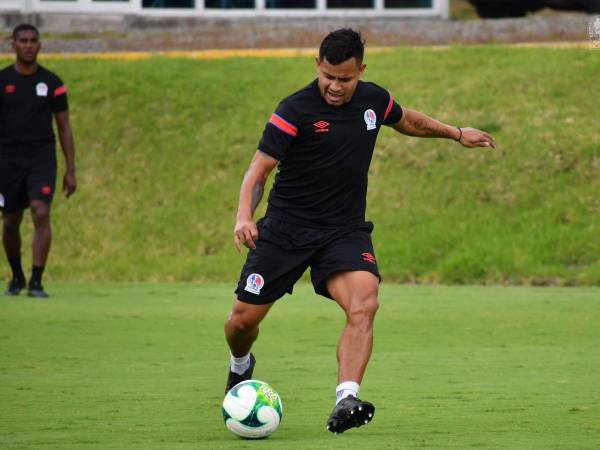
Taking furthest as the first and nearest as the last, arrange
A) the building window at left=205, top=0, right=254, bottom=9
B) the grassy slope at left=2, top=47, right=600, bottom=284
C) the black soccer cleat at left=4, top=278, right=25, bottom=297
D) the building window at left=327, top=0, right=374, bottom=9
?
the building window at left=327, top=0, right=374, bottom=9, the building window at left=205, top=0, right=254, bottom=9, the grassy slope at left=2, top=47, right=600, bottom=284, the black soccer cleat at left=4, top=278, right=25, bottom=297

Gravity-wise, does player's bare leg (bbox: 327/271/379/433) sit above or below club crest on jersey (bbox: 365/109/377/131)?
below

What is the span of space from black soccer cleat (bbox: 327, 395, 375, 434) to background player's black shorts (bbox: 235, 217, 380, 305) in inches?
44.3

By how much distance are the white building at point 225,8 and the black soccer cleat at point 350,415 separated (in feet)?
85.1

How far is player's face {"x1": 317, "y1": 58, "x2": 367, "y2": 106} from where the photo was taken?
802 cm

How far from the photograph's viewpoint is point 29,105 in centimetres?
1552

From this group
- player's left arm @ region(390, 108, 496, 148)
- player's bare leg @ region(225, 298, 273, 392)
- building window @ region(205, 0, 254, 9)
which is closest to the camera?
player's bare leg @ region(225, 298, 273, 392)

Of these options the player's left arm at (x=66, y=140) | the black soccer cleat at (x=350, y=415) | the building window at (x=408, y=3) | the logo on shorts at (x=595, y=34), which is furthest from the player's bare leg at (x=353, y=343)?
the building window at (x=408, y=3)

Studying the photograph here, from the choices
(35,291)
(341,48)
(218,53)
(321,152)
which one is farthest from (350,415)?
(218,53)

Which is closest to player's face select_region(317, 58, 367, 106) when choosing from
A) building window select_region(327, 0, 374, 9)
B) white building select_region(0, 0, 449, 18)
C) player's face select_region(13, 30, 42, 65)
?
player's face select_region(13, 30, 42, 65)

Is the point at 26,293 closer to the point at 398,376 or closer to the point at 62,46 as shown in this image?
the point at 398,376

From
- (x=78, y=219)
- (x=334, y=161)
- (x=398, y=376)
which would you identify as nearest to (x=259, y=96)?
(x=78, y=219)

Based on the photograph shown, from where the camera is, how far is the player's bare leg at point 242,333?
8508 millimetres

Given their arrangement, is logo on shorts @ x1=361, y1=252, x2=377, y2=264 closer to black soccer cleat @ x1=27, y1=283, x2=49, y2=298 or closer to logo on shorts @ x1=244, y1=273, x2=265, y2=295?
logo on shorts @ x1=244, y1=273, x2=265, y2=295

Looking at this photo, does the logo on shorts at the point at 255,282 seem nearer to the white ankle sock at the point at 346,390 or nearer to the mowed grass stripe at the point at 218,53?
the white ankle sock at the point at 346,390
